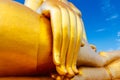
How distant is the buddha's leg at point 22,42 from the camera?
87 cm

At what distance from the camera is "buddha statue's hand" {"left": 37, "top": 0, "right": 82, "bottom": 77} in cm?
93

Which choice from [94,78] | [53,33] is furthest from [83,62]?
[53,33]

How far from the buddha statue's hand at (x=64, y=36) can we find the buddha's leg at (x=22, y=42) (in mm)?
41

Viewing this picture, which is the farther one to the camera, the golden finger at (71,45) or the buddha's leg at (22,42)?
the golden finger at (71,45)

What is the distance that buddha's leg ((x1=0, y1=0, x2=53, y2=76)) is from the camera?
34.1 inches

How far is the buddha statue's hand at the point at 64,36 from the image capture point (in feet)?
3.06

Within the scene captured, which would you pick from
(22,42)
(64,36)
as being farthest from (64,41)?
(22,42)

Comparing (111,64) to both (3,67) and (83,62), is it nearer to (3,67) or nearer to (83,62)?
(83,62)

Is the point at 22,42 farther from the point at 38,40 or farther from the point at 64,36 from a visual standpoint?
the point at 64,36

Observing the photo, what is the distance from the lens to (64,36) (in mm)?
951

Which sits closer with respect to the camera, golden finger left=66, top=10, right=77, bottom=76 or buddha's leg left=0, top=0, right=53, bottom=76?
buddha's leg left=0, top=0, right=53, bottom=76

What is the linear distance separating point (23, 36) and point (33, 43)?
0.05m

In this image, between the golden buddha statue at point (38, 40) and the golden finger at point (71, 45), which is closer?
the golden buddha statue at point (38, 40)

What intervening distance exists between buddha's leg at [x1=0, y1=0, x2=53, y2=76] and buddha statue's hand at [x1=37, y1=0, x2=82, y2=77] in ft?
0.13
